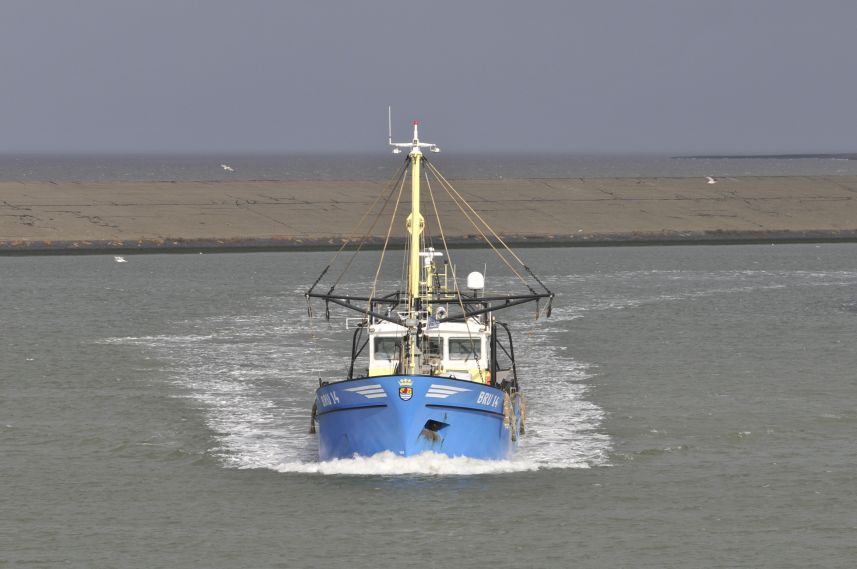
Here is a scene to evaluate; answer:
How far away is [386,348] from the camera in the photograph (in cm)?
3778

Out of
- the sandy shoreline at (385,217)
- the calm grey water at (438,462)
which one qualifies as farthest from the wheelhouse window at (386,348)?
the sandy shoreline at (385,217)

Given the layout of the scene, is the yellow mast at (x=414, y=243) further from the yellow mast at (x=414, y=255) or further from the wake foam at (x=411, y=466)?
the wake foam at (x=411, y=466)

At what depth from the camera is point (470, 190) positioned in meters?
139

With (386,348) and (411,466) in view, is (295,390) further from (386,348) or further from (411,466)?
(411,466)

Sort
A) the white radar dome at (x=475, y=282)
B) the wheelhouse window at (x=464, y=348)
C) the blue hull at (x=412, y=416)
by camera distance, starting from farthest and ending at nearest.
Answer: the white radar dome at (x=475, y=282)
the wheelhouse window at (x=464, y=348)
the blue hull at (x=412, y=416)

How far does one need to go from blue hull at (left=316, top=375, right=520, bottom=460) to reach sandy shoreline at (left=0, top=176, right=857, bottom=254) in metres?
75.1

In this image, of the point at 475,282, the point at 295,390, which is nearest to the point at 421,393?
the point at 475,282

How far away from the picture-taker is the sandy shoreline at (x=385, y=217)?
4464 inches

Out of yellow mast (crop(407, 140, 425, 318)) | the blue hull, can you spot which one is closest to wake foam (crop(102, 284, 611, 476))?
the blue hull

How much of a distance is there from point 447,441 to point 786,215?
340ft

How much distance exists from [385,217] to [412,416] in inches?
3569

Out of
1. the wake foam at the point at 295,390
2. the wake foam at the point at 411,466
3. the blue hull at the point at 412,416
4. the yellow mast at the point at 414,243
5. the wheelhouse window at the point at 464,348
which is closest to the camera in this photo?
the blue hull at the point at 412,416

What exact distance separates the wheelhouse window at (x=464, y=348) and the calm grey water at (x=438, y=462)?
10.0 feet

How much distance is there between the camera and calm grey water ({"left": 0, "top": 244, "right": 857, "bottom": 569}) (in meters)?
29.2
